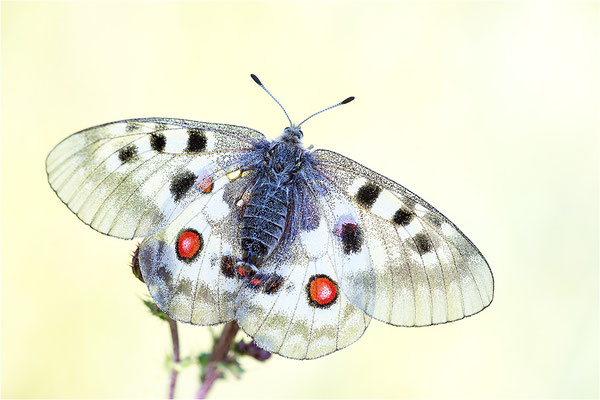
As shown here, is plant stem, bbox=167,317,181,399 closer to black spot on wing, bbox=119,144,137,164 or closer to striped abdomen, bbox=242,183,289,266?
striped abdomen, bbox=242,183,289,266

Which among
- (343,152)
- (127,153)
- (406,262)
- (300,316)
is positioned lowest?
(300,316)

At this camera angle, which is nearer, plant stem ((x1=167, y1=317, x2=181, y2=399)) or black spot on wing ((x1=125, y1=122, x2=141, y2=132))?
black spot on wing ((x1=125, y1=122, x2=141, y2=132))

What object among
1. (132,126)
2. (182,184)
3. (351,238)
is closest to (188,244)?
(182,184)

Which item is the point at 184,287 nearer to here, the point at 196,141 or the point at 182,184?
the point at 182,184

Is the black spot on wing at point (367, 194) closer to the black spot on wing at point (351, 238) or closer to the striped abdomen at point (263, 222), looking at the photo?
the black spot on wing at point (351, 238)

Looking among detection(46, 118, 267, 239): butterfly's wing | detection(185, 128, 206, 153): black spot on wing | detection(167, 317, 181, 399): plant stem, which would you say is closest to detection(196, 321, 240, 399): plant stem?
detection(167, 317, 181, 399): plant stem

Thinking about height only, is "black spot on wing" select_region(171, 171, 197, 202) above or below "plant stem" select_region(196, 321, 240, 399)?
above

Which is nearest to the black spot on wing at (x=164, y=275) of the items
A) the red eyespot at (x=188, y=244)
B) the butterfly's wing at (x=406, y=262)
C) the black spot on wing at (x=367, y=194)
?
the red eyespot at (x=188, y=244)
